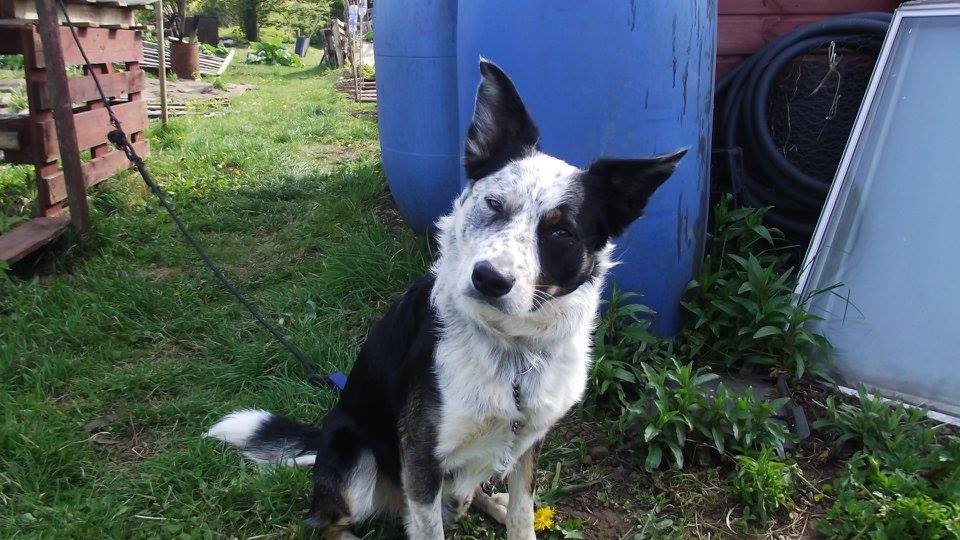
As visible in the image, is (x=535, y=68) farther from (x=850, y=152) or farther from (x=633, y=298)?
(x=850, y=152)

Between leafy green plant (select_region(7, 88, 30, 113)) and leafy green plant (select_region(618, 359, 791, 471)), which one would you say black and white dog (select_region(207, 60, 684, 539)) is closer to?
leafy green plant (select_region(618, 359, 791, 471))

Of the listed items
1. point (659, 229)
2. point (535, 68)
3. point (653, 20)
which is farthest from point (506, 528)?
point (653, 20)

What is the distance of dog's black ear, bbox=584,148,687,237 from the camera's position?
1.81 metres

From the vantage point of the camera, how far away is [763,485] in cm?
234

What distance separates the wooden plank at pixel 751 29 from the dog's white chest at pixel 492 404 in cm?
301

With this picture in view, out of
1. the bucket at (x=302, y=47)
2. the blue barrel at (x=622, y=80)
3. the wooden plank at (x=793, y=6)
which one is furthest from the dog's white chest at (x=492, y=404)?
the bucket at (x=302, y=47)

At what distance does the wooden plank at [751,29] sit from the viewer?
418 centimetres

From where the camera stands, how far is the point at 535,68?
2840mm

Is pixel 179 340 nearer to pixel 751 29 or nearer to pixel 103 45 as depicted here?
pixel 103 45

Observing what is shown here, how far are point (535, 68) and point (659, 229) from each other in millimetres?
899

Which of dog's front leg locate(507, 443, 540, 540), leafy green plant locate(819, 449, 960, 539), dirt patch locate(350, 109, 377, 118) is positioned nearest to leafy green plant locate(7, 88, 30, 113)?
dirt patch locate(350, 109, 377, 118)

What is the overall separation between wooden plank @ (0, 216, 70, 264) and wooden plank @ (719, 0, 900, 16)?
168 inches

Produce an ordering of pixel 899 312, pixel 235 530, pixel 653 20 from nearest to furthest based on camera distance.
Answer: pixel 235 530, pixel 653 20, pixel 899 312

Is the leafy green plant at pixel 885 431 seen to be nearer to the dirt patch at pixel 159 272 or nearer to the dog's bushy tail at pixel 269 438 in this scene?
the dog's bushy tail at pixel 269 438
